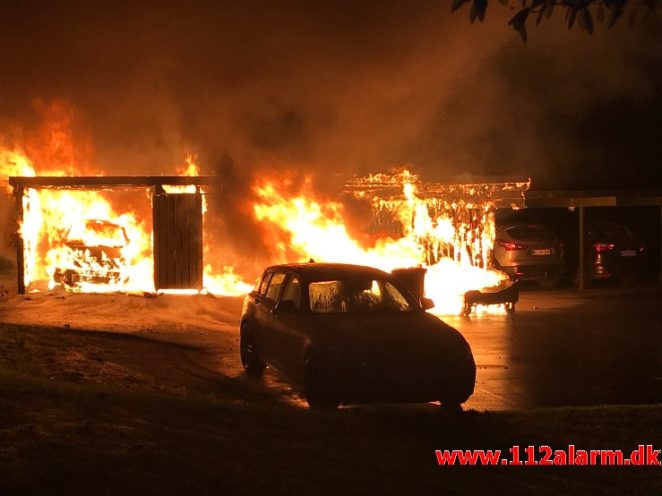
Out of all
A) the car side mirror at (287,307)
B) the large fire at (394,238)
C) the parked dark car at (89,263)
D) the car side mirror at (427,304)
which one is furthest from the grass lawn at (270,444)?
the parked dark car at (89,263)

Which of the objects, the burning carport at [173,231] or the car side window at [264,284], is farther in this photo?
the burning carport at [173,231]

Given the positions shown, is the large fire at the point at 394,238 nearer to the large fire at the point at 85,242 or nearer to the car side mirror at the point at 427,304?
the large fire at the point at 85,242

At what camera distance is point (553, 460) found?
6160mm

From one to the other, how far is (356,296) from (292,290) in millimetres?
860

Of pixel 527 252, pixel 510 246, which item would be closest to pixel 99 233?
pixel 510 246

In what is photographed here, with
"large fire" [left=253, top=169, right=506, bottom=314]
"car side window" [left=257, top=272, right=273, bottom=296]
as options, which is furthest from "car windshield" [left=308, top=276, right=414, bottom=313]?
"large fire" [left=253, top=169, right=506, bottom=314]

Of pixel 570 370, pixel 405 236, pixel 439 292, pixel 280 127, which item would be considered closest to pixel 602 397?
pixel 570 370

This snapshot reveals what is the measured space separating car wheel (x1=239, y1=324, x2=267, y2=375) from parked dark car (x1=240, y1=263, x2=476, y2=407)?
0.33 m

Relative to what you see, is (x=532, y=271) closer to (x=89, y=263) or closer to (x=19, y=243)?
(x=89, y=263)

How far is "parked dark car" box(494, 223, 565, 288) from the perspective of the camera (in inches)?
798

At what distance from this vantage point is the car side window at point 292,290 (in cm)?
1000

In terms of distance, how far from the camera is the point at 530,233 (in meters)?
20.8

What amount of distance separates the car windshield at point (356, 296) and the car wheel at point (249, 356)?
4.51 ft

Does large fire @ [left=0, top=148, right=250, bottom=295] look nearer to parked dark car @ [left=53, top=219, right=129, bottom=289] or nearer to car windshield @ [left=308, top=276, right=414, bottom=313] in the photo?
parked dark car @ [left=53, top=219, right=129, bottom=289]
